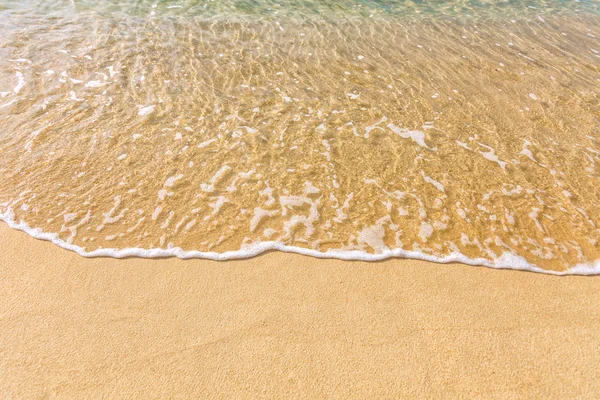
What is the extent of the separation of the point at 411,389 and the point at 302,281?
1.01 meters

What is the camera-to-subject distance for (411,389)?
2250 millimetres

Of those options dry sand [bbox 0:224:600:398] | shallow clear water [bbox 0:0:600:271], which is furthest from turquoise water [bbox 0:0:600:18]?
dry sand [bbox 0:224:600:398]

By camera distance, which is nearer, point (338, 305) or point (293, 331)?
point (293, 331)

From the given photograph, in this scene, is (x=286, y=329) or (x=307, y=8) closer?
(x=286, y=329)

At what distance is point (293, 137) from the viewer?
14.6ft

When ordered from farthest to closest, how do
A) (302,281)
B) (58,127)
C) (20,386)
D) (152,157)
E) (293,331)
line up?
(58,127) → (152,157) → (302,281) → (293,331) → (20,386)

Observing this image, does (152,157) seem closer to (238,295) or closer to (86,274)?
(86,274)

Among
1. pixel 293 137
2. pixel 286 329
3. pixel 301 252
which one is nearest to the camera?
pixel 286 329

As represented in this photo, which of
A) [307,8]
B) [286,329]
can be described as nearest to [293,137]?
[286,329]

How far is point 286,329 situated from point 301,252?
0.71 metres

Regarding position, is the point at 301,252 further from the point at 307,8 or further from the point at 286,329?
the point at 307,8

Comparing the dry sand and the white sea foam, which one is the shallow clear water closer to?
the white sea foam

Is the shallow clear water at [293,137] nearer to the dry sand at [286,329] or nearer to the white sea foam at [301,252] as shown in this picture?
the white sea foam at [301,252]

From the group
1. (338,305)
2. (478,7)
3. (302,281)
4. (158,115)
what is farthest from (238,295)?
(478,7)
